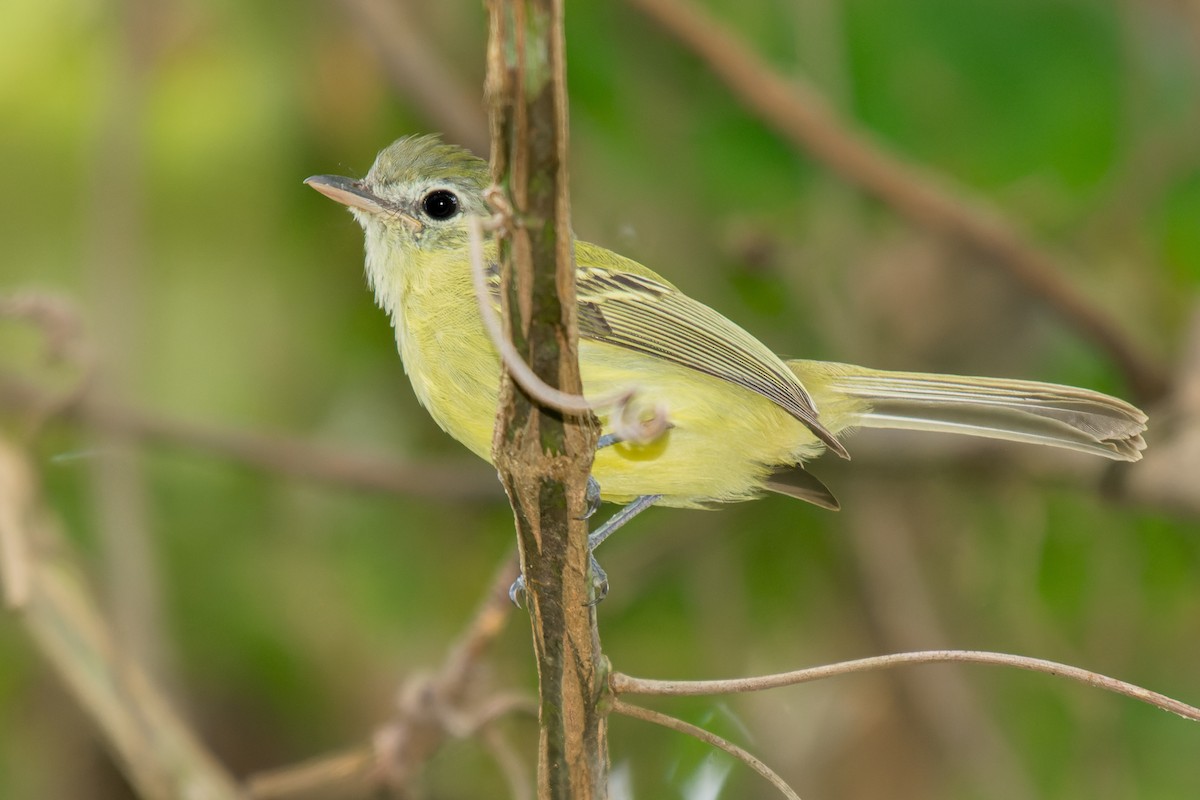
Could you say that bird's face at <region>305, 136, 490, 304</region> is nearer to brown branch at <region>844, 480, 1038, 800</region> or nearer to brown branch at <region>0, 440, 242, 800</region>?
brown branch at <region>0, 440, 242, 800</region>

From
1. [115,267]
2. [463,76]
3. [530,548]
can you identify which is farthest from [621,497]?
[463,76]

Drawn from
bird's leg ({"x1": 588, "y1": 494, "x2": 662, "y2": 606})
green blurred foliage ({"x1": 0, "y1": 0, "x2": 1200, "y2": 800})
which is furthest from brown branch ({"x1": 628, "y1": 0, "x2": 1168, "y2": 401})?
bird's leg ({"x1": 588, "y1": 494, "x2": 662, "y2": 606})

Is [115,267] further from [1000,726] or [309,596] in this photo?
[1000,726]

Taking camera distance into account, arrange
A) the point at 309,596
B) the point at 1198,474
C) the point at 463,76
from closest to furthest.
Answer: the point at 1198,474, the point at 309,596, the point at 463,76

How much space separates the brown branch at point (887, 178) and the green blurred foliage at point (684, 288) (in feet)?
1.14

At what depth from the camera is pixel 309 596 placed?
14.6 ft

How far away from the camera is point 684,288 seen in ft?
14.6

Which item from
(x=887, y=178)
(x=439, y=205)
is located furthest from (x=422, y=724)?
(x=887, y=178)

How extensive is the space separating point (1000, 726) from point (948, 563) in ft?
2.01

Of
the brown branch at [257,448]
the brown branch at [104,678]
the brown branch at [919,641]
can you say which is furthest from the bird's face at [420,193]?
the brown branch at [919,641]

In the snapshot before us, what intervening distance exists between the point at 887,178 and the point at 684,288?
756mm

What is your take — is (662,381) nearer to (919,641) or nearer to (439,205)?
(439,205)

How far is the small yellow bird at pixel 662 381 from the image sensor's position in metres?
2.44

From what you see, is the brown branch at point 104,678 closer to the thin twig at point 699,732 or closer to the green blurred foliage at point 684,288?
the green blurred foliage at point 684,288
